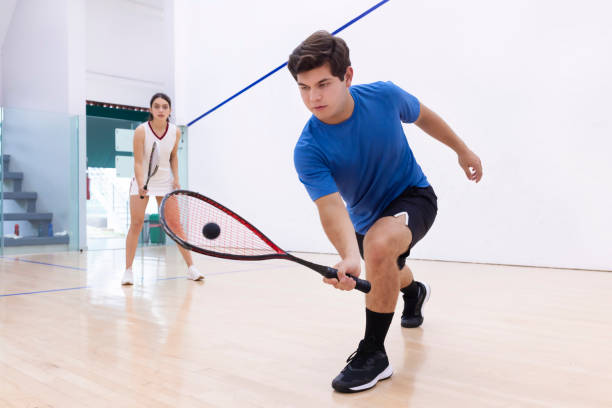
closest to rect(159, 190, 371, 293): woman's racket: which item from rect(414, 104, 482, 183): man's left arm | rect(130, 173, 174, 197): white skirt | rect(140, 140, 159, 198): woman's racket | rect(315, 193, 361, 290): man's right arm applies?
rect(315, 193, 361, 290): man's right arm

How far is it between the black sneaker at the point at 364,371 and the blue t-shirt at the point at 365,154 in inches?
13.2

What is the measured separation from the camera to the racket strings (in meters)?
1.16

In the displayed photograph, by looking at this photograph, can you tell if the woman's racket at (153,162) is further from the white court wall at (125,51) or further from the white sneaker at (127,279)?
the white court wall at (125,51)

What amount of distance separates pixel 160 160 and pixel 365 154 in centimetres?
180

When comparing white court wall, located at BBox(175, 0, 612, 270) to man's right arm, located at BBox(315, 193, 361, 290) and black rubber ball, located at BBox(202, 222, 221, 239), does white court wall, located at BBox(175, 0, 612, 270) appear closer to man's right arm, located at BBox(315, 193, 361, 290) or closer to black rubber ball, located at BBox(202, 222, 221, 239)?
man's right arm, located at BBox(315, 193, 361, 290)

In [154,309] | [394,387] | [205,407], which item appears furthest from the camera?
[154,309]

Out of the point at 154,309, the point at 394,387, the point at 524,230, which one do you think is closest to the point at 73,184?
the point at 154,309

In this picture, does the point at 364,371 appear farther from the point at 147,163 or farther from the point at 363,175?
the point at 147,163

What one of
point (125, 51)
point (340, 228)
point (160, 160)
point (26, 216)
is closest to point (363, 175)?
point (340, 228)

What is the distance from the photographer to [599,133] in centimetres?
298

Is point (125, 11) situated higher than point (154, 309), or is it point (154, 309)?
point (125, 11)

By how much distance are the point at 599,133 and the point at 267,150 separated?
2.83 metres

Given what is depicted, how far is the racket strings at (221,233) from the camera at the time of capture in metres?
1.16

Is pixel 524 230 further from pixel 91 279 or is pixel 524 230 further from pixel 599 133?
pixel 91 279
